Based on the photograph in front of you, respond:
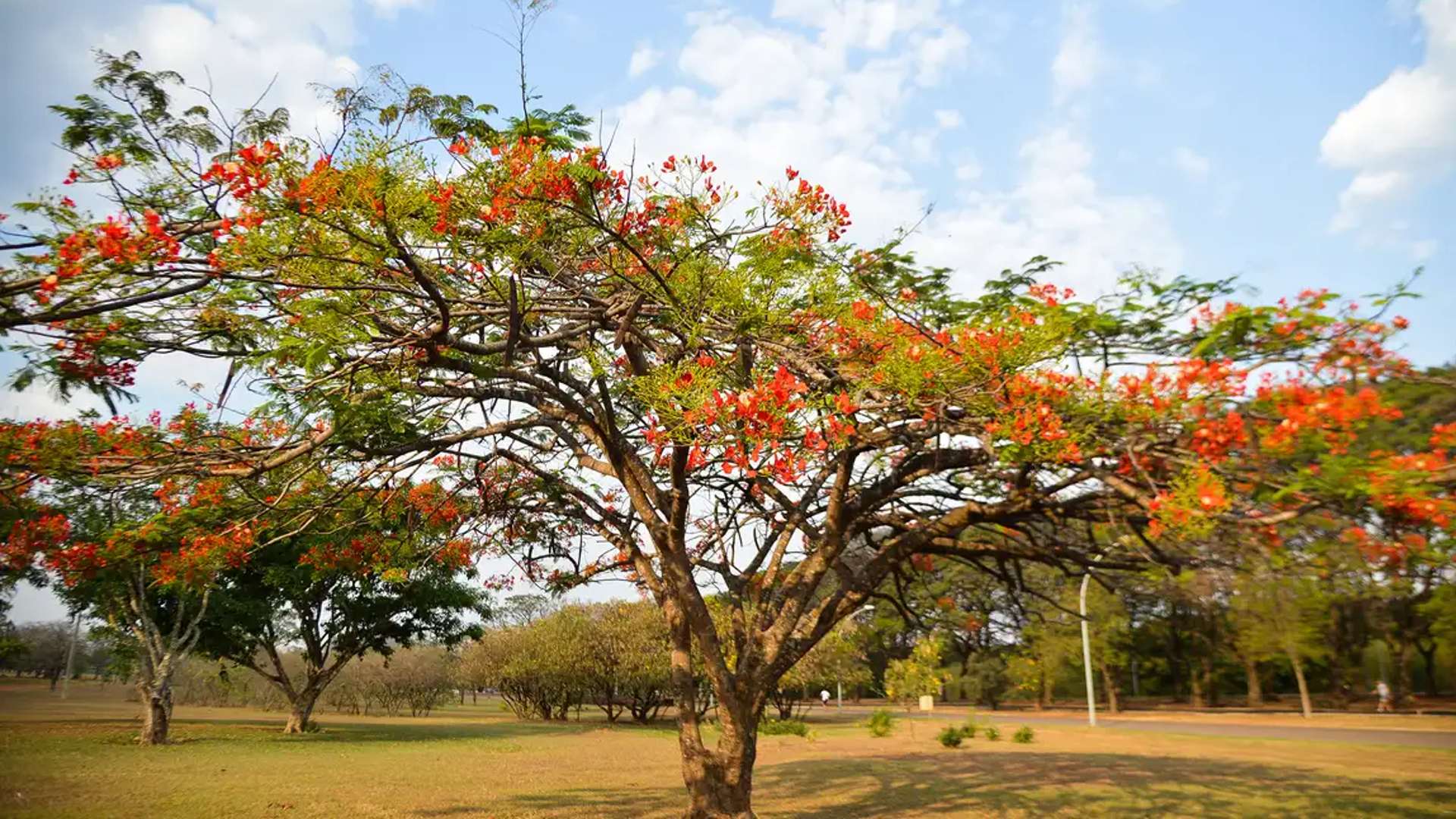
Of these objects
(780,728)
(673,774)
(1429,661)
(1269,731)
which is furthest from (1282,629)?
(673,774)

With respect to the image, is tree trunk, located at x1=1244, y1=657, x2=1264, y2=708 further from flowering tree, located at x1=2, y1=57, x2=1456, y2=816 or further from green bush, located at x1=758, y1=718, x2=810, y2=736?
flowering tree, located at x1=2, y1=57, x2=1456, y2=816

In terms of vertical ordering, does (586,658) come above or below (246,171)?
below

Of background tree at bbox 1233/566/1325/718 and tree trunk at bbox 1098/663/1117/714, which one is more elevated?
background tree at bbox 1233/566/1325/718

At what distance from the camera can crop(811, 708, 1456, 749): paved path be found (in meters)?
18.0

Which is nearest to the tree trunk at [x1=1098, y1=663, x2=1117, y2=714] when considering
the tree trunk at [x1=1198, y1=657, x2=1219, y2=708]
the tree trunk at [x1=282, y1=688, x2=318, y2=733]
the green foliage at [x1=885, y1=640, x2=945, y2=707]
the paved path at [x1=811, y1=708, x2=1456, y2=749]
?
the paved path at [x1=811, y1=708, x2=1456, y2=749]

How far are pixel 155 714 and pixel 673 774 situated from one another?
11.3m

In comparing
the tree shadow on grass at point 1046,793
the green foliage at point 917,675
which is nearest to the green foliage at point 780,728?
the green foliage at point 917,675

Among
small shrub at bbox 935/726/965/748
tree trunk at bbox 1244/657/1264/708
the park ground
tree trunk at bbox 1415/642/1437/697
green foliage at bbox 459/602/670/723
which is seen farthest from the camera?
tree trunk at bbox 1244/657/1264/708

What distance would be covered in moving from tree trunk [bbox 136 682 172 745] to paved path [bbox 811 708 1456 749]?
25.6 m

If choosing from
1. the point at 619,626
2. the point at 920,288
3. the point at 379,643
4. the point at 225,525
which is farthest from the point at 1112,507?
the point at 619,626

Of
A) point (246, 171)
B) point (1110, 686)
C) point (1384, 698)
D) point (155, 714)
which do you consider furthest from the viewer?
point (1110, 686)

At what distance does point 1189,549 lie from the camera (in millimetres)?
6641

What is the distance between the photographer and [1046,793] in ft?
35.2

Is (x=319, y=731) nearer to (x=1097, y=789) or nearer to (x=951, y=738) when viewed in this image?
(x=951, y=738)
